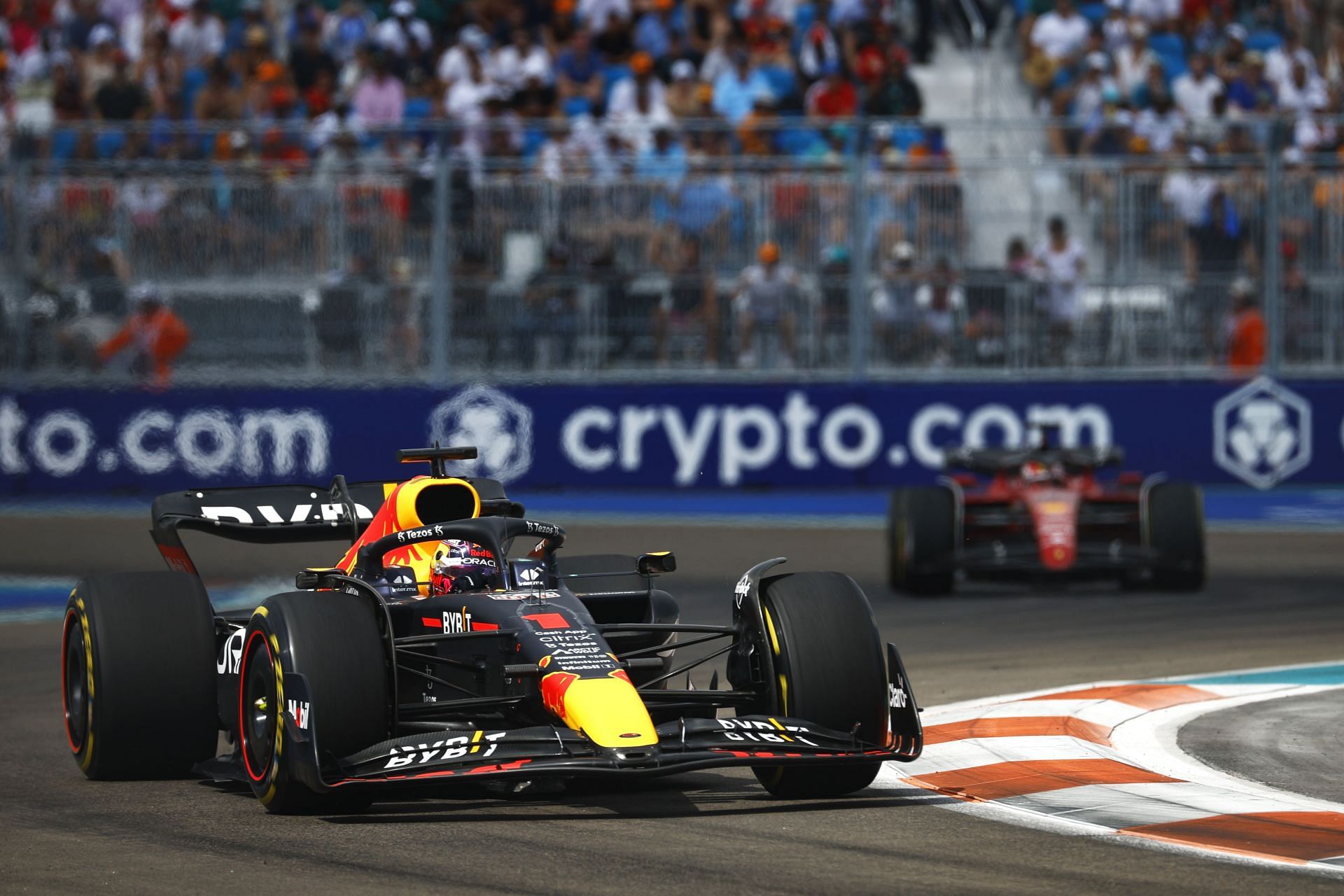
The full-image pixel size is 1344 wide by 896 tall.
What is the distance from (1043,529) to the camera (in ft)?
46.2

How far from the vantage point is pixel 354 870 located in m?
6.07

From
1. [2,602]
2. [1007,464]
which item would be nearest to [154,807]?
[2,602]

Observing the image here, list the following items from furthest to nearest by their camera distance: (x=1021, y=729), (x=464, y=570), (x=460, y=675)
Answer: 1. (x=1021, y=729)
2. (x=464, y=570)
3. (x=460, y=675)

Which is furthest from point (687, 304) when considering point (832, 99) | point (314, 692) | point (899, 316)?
point (314, 692)

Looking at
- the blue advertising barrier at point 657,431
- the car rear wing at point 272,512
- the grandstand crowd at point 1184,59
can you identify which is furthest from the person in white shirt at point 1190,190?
the car rear wing at point 272,512

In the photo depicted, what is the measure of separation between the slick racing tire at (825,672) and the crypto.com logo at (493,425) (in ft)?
42.4

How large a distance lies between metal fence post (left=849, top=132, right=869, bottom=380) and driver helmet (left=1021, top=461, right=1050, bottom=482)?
5751mm

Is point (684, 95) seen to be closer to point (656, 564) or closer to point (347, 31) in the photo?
point (347, 31)

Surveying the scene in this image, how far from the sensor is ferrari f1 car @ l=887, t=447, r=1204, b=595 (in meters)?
14.0

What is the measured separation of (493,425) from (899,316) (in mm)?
3938

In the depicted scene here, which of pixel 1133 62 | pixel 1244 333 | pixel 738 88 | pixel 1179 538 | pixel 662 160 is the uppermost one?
pixel 1133 62

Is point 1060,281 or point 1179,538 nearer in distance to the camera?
point 1179,538

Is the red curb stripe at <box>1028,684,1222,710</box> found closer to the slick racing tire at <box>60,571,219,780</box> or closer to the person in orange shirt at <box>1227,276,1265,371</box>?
the slick racing tire at <box>60,571,219,780</box>

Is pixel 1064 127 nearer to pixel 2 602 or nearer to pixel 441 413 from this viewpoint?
pixel 441 413
